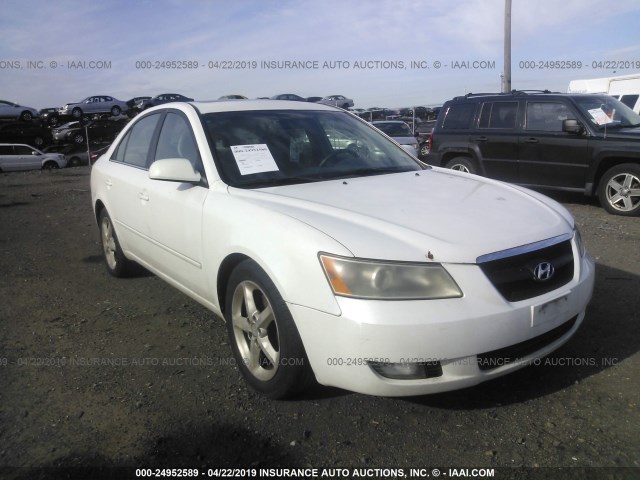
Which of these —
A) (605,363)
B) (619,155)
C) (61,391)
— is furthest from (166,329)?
(619,155)

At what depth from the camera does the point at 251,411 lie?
109 inches

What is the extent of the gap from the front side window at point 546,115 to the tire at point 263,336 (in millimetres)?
6859

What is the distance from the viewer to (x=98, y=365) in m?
3.40

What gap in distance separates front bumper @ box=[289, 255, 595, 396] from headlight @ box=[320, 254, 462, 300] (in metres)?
0.04

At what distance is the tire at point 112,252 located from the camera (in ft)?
16.1

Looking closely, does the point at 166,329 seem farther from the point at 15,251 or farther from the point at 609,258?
the point at 609,258

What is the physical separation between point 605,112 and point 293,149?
6.38 meters

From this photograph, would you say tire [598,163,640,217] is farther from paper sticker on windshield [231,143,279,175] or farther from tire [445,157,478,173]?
paper sticker on windshield [231,143,279,175]

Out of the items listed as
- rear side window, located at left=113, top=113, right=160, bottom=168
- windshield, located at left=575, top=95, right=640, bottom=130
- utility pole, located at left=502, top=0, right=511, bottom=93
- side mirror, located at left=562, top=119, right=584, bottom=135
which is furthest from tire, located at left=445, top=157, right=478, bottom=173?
utility pole, located at left=502, top=0, right=511, bottom=93

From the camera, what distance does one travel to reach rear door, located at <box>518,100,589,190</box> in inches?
314

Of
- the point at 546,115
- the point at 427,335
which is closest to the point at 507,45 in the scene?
the point at 546,115

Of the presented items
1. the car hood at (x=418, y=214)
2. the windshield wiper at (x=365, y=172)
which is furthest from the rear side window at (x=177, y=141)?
the windshield wiper at (x=365, y=172)

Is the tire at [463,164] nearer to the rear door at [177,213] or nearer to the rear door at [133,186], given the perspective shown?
the rear door at [133,186]

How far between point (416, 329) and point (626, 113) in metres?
7.64
